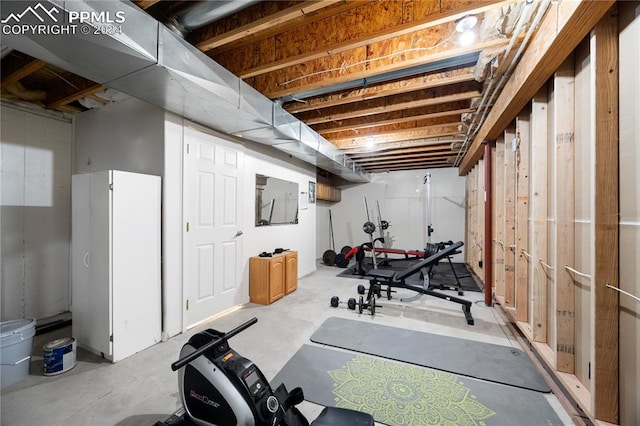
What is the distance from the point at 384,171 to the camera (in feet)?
24.7

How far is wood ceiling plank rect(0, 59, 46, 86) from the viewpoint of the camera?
2164 millimetres

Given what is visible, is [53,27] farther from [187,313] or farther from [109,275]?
[187,313]

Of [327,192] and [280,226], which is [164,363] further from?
[327,192]

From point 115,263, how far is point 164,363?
0.97m

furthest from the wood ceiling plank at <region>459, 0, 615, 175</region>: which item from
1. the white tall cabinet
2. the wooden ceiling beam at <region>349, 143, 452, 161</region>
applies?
the white tall cabinet

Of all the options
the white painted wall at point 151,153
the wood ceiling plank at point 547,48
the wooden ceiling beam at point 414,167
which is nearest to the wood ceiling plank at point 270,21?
the white painted wall at point 151,153

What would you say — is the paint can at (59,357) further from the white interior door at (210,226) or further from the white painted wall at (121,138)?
the white painted wall at (121,138)

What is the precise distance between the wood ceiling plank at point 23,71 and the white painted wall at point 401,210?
5.95 metres

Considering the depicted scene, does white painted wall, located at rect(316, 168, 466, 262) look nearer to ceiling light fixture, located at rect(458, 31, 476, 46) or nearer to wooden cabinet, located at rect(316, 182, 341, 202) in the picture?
wooden cabinet, located at rect(316, 182, 341, 202)

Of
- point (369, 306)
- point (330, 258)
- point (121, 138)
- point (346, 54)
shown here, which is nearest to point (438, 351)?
point (369, 306)

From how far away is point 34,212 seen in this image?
115 inches

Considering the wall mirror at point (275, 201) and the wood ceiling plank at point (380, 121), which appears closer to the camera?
the wood ceiling plank at point (380, 121)

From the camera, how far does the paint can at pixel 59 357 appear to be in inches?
78.6

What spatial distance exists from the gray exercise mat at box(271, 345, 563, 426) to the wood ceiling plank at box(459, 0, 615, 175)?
2.37 m
